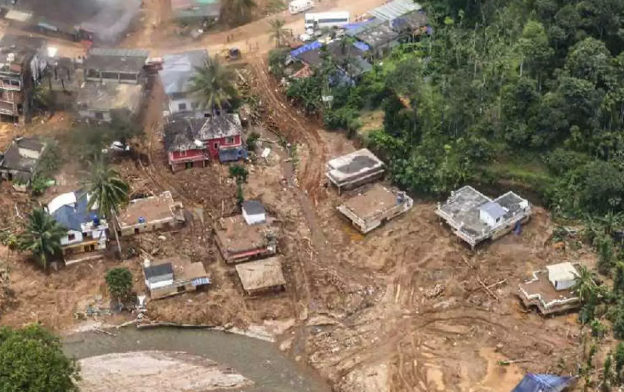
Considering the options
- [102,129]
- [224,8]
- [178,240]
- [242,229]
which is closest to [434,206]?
[242,229]

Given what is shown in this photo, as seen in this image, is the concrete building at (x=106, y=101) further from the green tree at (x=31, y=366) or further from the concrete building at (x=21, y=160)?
the green tree at (x=31, y=366)

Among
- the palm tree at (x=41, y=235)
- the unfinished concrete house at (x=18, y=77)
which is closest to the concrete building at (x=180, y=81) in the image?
the unfinished concrete house at (x=18, y=77)

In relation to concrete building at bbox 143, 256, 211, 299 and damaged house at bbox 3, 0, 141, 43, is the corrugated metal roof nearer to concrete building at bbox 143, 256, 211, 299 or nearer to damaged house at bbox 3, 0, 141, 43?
damaged house at bbox 3, 0, 141, 43

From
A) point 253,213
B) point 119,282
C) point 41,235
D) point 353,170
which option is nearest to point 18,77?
point 41,235

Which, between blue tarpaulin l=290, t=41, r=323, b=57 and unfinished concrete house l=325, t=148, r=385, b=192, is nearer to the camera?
unfinished concrete house l=325, t=148, r=385, b=192

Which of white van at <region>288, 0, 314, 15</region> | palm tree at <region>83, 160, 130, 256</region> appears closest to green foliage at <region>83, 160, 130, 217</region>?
palm tree at <region>83, 160, 130, 256</region>

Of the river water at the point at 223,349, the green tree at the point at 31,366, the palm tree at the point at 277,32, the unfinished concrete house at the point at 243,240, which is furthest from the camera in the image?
the palm tree at the point at 277,32

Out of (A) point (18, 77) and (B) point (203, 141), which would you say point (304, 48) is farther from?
(A) point (18, 77)

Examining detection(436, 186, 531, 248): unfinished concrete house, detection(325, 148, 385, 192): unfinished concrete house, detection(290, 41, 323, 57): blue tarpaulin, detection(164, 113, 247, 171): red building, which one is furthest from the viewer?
detection(290, 41, 323, 57): blue tarpaulin

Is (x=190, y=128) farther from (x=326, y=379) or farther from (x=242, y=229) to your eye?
(x=326, y=379)
